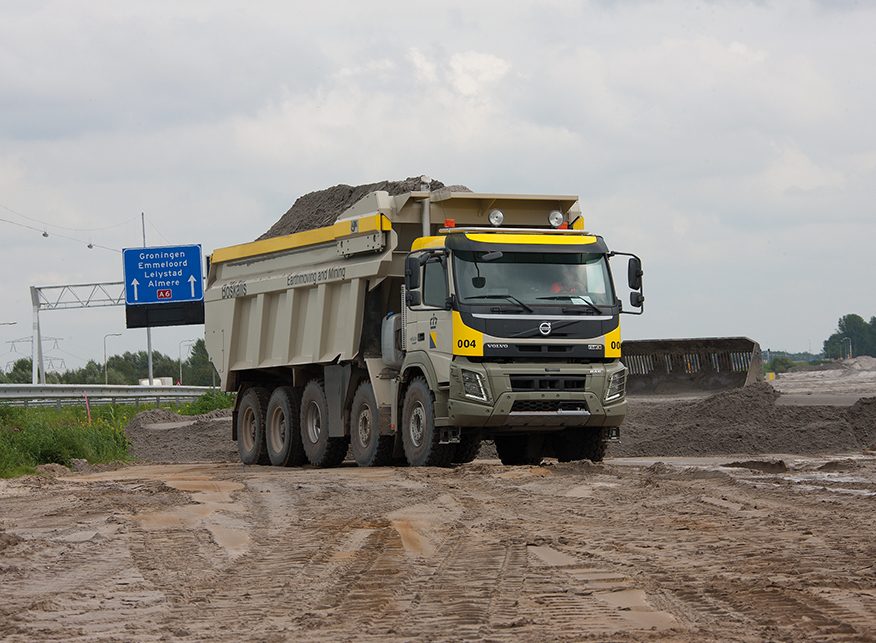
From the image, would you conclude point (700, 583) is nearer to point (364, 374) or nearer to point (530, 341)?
point (530, 341)

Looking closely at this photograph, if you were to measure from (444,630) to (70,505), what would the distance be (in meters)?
7.83

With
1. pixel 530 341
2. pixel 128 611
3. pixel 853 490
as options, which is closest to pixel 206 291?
pixel 530 341

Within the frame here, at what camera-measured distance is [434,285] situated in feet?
57.6

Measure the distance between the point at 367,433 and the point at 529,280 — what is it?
3.78m

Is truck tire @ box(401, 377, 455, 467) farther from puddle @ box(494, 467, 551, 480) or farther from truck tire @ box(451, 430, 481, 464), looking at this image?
puddle @ box(494, 467, 551, 480)

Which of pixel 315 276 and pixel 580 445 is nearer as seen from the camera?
pixel 580 445

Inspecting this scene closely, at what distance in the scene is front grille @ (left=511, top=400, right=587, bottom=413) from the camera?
17297mm

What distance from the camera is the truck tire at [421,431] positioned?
698 inches

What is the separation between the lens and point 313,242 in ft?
68.3

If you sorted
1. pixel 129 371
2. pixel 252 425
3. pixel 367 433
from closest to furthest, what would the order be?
pixel 367 433 < pixel 252 425 < pixel 129 371

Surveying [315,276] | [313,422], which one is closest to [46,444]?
[313,422]

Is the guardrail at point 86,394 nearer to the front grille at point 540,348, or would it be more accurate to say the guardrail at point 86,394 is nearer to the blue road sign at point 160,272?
the blue road sign at point 160,272

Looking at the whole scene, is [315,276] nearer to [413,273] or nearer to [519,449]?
[413,273]

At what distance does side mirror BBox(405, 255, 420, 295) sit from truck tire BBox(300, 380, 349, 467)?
3.91 metres
